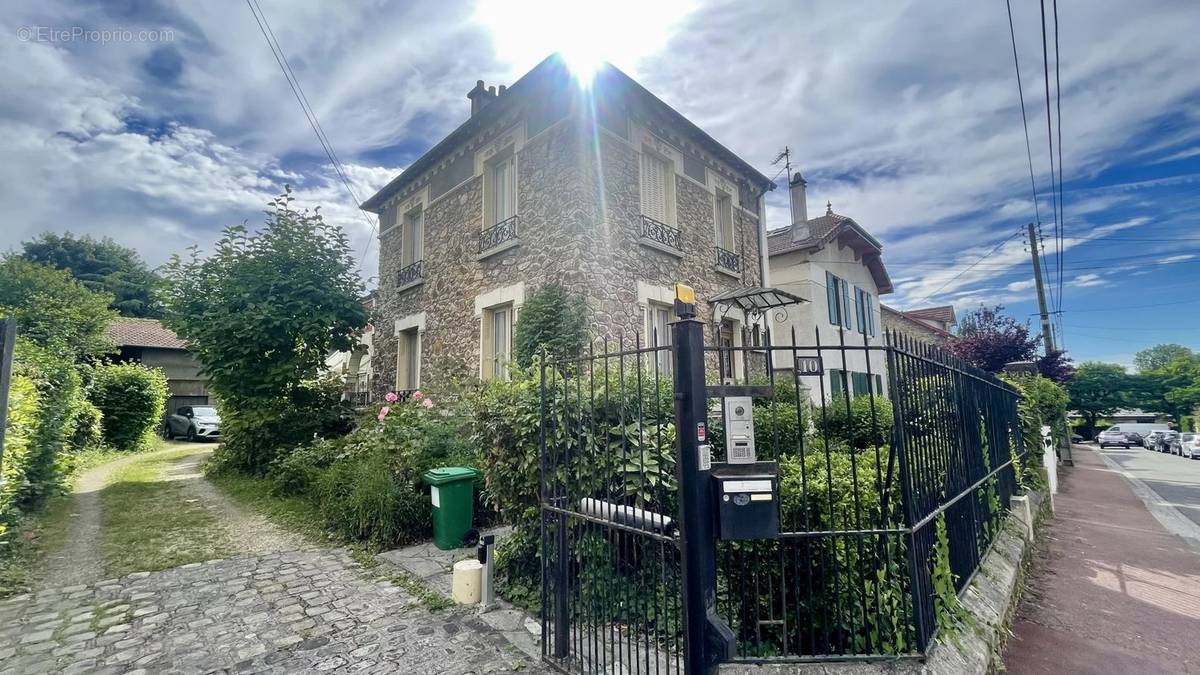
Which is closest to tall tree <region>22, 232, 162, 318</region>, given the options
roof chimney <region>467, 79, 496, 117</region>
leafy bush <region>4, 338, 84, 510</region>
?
leafy bush <region>4, 338, 84, 510</region>

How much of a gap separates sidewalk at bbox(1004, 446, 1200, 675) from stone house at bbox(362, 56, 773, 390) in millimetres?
5520

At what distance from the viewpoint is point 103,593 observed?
13.4 ft

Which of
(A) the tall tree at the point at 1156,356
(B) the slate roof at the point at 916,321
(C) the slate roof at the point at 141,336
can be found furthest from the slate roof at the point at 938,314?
(A) the tall tree at the point at 1156,356

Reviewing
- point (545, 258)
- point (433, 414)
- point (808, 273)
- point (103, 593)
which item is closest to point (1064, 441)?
point (808, 273)

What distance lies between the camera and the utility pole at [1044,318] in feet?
53.3

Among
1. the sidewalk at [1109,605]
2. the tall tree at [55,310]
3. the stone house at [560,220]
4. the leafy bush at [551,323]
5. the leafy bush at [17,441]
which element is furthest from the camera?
the tall tree at [55,310]

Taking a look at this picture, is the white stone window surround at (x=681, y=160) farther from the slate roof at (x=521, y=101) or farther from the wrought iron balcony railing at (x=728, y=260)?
the wrought iron balcony railing at (x=728, y=260)

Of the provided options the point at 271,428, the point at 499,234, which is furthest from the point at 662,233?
the point at 271,428

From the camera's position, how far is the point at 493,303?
9.12 metres

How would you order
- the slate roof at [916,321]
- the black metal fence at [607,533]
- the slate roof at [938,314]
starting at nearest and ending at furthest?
the black metal fence at [607,533]
the slate roof at [916,321]
the slate roof at [938,314]

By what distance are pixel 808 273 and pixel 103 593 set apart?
45.0 feet

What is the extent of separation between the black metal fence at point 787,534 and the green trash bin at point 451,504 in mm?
1835

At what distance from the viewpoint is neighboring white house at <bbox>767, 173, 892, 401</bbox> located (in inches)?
502

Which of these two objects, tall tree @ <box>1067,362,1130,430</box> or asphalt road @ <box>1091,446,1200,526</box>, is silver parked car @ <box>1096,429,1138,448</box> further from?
asphalt road @ <box>1091,446,1200,526</box>
